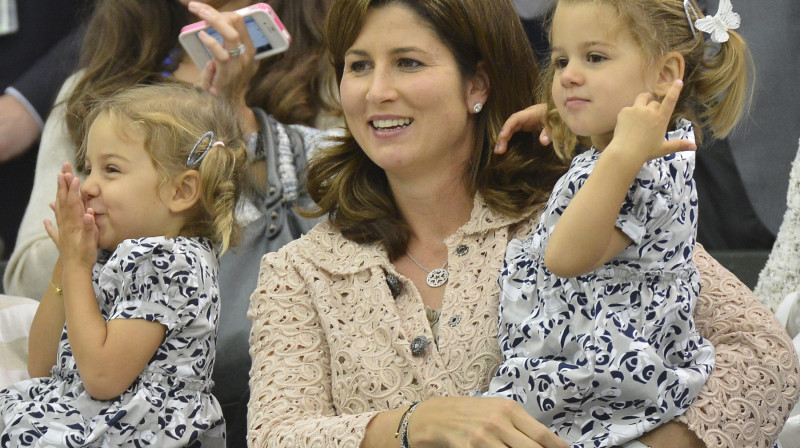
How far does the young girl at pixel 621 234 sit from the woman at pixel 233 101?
1.10 m

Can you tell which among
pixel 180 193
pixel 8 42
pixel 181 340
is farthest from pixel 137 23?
pixel 181 340

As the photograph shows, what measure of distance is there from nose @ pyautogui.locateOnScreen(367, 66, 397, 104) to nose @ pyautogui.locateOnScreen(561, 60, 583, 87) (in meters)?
0.50

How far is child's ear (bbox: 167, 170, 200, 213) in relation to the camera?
2438 mm

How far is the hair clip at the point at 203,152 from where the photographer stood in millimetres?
2459

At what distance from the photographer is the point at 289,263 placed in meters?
2.43

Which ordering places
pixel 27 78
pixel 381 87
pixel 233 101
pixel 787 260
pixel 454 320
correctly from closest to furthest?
1. pixel 454 320
2. pixel 381 87
3. pixel 787 260
4. pixel 233 101
5. pixel 27 78

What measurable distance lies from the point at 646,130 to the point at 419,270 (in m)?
0.75

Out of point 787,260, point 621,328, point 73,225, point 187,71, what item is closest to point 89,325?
point 73,225

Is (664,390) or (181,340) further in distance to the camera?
(181,340)

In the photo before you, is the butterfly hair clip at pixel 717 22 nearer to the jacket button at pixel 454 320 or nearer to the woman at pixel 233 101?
the jacket button at pixel 454 320

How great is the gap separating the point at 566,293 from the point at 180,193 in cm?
90

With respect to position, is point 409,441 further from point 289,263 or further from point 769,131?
point 769,131

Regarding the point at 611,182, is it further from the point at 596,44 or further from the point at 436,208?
the point at 436,208

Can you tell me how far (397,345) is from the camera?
2.25 meters
